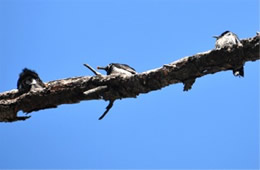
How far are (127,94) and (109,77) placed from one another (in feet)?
1.49

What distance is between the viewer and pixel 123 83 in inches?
260

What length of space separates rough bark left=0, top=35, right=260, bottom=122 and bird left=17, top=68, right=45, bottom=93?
152 mm

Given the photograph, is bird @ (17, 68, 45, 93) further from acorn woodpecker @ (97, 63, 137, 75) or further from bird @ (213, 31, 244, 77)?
bird @ (213, 31, 244, 77)

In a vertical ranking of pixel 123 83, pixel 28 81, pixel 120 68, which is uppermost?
pixel 120 68

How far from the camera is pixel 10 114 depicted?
24.8 feet

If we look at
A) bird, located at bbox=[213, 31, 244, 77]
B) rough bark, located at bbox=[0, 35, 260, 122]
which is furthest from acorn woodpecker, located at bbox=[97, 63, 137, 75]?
bird, located at bbox=[213, 31, 244, 77]

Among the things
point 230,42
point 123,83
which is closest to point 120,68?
point 123,83

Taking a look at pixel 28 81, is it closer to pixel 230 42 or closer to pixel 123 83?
pixel 123 83

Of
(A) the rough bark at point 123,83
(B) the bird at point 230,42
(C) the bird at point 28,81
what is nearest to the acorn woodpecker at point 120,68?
(A) the rough bark at point 123,83

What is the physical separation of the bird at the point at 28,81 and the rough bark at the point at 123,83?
152 mm

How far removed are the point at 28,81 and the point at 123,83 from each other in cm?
221

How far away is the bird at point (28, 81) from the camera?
771cm

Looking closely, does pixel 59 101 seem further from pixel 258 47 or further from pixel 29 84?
pixel 258 47

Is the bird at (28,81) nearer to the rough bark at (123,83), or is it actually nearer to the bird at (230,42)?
the rough bark at (123,83)
